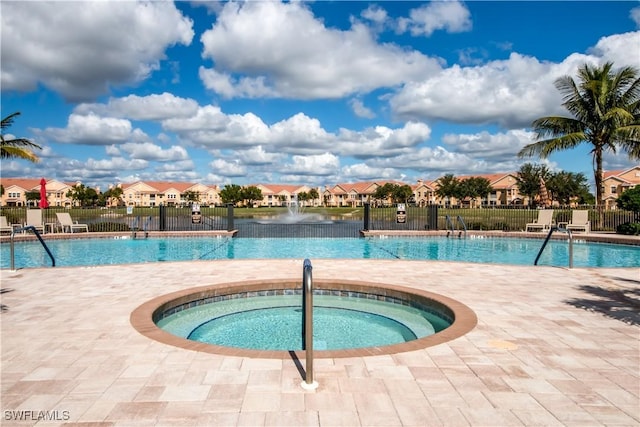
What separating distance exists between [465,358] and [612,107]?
21.5m

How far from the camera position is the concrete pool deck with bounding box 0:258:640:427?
10.3ft

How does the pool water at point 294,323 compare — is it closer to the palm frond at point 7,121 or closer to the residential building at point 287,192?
the palm frond at point 7,121

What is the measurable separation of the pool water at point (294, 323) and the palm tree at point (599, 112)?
17813mm

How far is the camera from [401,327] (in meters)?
6.59

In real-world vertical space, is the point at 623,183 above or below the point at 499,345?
above

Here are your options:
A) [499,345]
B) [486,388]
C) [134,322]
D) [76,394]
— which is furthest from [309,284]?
[134,322]

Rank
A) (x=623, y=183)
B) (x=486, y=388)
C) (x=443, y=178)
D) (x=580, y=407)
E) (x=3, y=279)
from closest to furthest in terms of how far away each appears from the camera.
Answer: (x=580, y=407), (x=486, y=388), (x=3, y=279), (x=623, y=183), (x=443, y=178)

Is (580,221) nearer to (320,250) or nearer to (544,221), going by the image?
(544,221)

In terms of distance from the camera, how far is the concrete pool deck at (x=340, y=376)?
3135mm

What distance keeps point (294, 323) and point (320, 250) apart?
31.2ft

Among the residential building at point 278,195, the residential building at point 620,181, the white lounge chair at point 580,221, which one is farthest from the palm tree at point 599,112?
the residential building at point 278,195

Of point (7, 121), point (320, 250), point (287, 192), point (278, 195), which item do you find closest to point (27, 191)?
point (278, 195)

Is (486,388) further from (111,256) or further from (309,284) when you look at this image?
(111,256)

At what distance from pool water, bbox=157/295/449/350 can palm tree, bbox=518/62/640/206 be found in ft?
58.4
